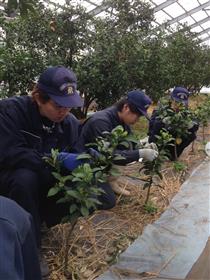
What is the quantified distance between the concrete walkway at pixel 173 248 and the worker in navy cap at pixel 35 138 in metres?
0.49

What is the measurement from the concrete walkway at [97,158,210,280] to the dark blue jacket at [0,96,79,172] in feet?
2.35

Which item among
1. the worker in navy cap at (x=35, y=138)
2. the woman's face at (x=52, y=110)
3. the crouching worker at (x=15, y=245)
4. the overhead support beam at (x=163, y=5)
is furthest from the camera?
the overhead support beam at (x=163, y=5)

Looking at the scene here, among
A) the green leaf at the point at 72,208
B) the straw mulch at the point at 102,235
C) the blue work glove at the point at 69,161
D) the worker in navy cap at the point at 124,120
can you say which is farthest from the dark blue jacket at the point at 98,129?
the green leaf at the point at 72,208

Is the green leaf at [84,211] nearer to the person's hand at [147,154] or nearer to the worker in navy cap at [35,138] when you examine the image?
the worker in navy cap at [35,138]

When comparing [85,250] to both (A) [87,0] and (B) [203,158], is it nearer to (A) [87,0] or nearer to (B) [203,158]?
(B) [203,158]

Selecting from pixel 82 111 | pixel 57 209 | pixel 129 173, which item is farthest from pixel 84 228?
pixel 82 111

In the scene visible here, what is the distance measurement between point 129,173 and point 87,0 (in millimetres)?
10325

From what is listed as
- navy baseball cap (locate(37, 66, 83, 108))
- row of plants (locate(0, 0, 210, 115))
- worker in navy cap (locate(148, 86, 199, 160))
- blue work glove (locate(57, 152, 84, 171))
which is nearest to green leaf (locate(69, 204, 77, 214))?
blue work glove (locate(57, 152, 84, 171))

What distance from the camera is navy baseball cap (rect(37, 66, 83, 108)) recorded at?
226 cm

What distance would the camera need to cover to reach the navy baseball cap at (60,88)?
7.42 feet

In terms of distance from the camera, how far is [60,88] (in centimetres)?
227

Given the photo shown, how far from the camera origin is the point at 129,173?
436cm

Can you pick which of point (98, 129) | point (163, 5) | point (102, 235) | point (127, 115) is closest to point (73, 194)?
point (102, 235)

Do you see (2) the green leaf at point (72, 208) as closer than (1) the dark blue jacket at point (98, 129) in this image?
Yes
